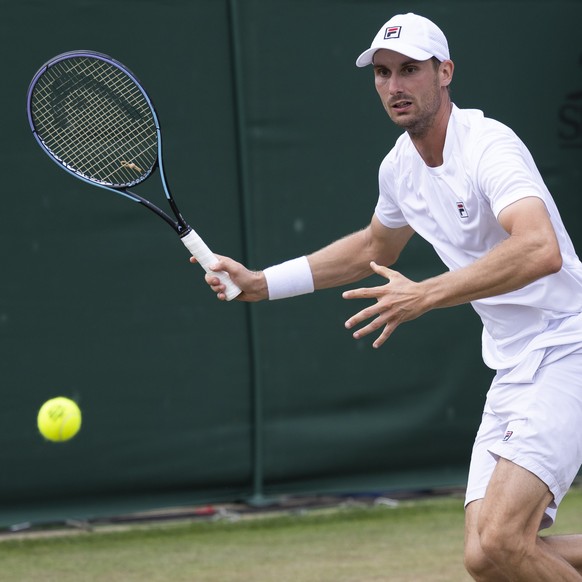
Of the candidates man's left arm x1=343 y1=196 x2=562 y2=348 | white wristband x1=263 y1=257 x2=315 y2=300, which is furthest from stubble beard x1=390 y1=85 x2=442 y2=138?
white wristband x1=263 y1=257 x2=315 y2=300

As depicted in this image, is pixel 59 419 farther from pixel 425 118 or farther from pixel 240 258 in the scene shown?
pixel 425 118

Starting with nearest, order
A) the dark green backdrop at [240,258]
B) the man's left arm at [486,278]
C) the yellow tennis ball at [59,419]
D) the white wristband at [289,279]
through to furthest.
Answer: the man's left arm at [486,278]
the white wristband at [289,279]
the yellow tennis ball at [59,419]
the dark green backdrop at [240,258]

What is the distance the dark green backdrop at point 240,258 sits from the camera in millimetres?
5570

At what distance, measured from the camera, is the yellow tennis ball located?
517 centimetres

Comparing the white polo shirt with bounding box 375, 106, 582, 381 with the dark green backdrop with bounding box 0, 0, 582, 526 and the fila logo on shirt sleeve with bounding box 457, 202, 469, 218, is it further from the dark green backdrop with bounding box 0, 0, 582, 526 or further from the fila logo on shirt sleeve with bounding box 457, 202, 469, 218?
the dark green backdrop with bounding box 0, 0, 582, 526

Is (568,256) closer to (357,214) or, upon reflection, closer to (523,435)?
(523,435)

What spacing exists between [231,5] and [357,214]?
1.14 meters

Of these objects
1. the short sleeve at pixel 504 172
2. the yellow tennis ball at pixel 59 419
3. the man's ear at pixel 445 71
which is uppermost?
the man's ear at pixel 445 71

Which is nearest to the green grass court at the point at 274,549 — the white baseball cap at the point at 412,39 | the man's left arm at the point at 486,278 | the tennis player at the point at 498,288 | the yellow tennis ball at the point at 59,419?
the yellow tennis ball at the point at 59,419

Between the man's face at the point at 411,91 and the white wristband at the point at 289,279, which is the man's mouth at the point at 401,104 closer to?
the man's face at the point at 411,91

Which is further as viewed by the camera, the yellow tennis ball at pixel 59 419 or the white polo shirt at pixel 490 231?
the yellow tennis ball at pixel 59 419

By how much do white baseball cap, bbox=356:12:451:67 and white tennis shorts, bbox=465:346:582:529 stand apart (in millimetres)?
894

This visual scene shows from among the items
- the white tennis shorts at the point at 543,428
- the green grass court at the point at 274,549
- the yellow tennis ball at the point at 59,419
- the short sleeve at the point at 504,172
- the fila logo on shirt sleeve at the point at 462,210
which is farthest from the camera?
the yellow tennis ball at the point at 59,419

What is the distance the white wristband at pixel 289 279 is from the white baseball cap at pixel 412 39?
29.3 inches
